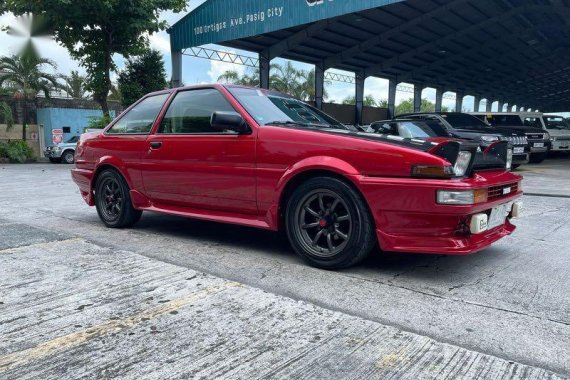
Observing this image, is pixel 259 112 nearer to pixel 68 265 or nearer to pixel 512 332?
pixel 68 265

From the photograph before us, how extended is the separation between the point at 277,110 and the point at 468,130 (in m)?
8.88

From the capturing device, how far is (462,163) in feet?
11.3

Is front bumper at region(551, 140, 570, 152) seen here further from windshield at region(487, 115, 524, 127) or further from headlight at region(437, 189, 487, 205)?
headlight at region(437, 189, 487, 205)

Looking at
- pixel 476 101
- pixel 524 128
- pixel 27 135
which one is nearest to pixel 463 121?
pixel 524 128

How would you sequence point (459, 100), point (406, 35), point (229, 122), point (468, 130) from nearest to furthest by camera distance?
point (229, 122), point (468, 130), point (406, 35), point (459, 100)

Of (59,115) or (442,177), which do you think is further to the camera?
(59,115)

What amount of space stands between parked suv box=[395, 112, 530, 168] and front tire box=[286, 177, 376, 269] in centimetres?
744

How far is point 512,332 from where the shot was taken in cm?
264

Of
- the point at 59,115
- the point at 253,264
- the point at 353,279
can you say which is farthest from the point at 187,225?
the point at 59,115

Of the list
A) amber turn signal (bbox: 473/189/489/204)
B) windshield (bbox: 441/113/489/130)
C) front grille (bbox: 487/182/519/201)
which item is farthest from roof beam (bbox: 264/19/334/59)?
amber turn signal (bbox: 473/189/489/204)

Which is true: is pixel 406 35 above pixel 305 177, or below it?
above

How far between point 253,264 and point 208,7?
1988cm

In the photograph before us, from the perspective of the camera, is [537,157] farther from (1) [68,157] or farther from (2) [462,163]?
(1) [68,157]

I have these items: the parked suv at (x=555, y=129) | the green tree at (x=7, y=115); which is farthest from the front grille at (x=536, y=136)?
the green tree at (x=7, y=115)
